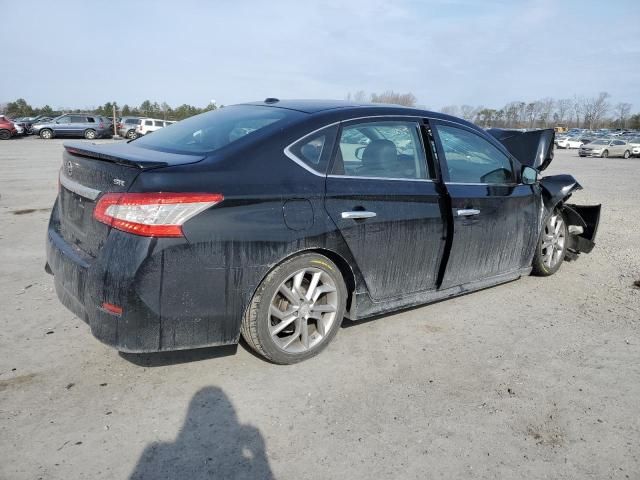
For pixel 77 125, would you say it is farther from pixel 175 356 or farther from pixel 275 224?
pixel 275 224

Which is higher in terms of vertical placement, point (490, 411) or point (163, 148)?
point (163, 148)

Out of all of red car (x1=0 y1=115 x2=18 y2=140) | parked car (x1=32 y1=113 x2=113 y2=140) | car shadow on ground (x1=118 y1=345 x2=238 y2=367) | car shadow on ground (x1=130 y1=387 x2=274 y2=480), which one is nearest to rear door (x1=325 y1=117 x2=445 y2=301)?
car shadow on ground (x1=118 y1=345 x2=238 y2=367)

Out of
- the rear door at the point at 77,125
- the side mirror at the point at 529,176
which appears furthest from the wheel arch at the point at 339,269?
the rear door at the point at 77,125

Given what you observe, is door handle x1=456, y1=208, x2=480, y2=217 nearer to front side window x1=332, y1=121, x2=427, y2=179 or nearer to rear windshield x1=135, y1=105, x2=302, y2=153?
front side window x1=332, y1=121, x2=427, y2=179

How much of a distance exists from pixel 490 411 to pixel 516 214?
2.14m

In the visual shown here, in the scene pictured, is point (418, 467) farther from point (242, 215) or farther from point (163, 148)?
point (163, 148)

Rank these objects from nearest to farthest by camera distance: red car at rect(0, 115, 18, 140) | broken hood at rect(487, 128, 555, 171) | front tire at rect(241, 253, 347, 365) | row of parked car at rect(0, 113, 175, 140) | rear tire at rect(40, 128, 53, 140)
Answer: front tire at rect(241, 253, 347, 365)
broken hood at rect(487, 128, 555, 171)
red car at rect(0, 115, 18, 140)
rear tire at rect(40, 128, 53, 140)
row of parked car at rect(0, 113, 175, 140)

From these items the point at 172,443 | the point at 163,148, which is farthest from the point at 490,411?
the point at 163,148

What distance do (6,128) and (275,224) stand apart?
32993 mm

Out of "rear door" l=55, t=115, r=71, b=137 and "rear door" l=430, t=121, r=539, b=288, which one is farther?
"rear door" l=55, t=115, r=71, b=137

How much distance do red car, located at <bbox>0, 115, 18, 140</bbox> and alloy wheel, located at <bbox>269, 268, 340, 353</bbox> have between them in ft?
107

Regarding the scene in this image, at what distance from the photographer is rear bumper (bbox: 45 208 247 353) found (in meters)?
2.56

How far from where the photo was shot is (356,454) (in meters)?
2.42

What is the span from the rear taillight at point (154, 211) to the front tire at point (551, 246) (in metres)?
3.61
